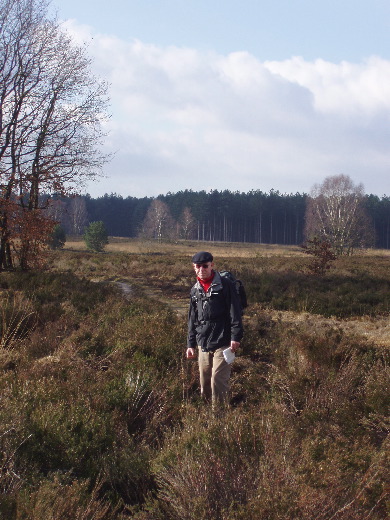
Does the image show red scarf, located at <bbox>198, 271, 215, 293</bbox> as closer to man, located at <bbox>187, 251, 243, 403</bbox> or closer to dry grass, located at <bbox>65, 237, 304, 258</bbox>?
man, located at <bbox>187, 251, 243, 403</bbox>

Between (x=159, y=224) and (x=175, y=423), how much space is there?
6997 centimetres

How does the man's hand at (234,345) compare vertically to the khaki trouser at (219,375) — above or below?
above

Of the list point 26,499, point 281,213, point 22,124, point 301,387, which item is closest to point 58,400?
point 26,499

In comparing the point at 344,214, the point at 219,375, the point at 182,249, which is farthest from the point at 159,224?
the point at 219,375

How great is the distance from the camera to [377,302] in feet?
41.5

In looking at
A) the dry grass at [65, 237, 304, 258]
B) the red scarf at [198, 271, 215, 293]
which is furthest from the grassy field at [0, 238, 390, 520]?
the dry grass at [65, 237, 304, 258]

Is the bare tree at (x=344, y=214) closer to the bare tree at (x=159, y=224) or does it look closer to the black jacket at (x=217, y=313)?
the bare tree at (x=159, y=224)

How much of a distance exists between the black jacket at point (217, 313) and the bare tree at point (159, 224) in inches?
2584

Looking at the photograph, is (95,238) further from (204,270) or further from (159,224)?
(204,270)

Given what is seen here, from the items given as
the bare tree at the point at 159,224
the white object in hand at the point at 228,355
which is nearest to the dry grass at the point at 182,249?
the bare tree at the point at 159,224

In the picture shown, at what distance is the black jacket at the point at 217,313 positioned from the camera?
4.85 m

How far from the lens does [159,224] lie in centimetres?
7394

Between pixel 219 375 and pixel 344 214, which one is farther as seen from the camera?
pixel 344 214

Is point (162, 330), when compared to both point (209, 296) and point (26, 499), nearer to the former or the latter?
point (209, 296)
